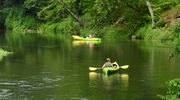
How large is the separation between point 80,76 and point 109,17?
31259mm

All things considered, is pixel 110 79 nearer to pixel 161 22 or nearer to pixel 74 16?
pixel 161 22

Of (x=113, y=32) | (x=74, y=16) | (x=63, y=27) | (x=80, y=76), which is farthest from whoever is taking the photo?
(x=63, y=27)

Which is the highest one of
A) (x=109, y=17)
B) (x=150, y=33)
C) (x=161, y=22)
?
(x=109, y=17)

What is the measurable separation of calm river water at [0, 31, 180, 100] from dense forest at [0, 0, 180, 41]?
12.5 metres

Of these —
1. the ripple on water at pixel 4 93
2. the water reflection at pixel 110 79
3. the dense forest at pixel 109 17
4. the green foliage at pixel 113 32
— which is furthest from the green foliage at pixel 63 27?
the ripple on water at pixel 4 93

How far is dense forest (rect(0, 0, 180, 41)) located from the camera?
4666 cm

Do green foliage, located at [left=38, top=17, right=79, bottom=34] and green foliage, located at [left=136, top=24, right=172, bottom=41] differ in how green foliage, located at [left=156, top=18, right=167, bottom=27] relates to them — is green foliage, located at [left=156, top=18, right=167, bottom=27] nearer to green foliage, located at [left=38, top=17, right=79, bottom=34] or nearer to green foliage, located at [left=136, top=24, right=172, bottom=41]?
green foliage, located at [left=136, top=24, right=172, bottom=41]

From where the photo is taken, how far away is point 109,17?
5247 centimetres

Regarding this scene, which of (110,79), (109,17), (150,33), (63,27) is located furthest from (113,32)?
(110,79)

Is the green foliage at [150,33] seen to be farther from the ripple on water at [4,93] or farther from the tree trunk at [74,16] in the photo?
the ripple on water at [4,93]

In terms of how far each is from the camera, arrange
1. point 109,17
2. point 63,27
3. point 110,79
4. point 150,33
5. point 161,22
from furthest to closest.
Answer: point 63,27, point 109,17, point 161,22, point 150,33, point 110,79

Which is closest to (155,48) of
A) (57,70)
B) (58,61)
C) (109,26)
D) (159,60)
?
(159,60)

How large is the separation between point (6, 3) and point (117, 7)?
32.1 m

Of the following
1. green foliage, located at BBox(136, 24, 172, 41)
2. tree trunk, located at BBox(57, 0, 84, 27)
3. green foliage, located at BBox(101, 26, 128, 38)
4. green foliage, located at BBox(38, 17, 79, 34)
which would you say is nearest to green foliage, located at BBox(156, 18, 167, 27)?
green foliage, located at BBox(136, 24, 172, 41)
